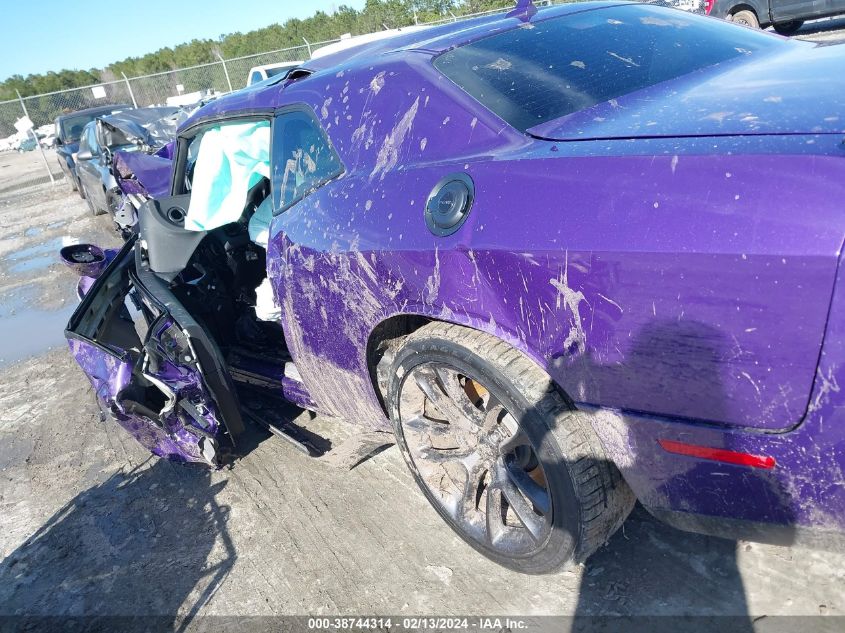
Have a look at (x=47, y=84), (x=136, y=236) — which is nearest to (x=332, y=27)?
(x=47, y=84)

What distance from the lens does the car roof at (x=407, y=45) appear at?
2.50 m

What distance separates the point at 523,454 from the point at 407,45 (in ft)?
A: 5.58

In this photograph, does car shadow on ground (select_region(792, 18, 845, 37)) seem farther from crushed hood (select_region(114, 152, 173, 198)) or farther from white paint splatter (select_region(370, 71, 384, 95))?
white paint splatter (select_region(370, 71, 384, 95))

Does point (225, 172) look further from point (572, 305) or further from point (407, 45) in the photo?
point (572, 305)

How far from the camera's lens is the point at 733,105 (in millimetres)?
1729

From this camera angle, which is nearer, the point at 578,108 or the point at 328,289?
the point at 578,108

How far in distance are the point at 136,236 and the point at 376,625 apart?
102 inches

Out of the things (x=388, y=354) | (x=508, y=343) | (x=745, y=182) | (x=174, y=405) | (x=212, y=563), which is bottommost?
(x=212, y=563)

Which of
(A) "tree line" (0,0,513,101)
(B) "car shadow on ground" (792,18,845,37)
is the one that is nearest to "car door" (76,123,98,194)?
(B) "car shadow on ground" (792,18,845,37)

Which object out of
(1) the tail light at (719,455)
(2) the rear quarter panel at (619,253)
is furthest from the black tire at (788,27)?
(1) the tail light at (719,455)

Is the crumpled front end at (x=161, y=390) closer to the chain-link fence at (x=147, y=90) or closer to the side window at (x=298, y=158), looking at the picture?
the side window at (x=298, y=158)

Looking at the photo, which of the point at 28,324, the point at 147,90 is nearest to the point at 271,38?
the point at 147,90

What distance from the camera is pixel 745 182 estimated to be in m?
1.38

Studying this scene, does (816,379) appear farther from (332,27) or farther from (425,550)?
(332,27)
